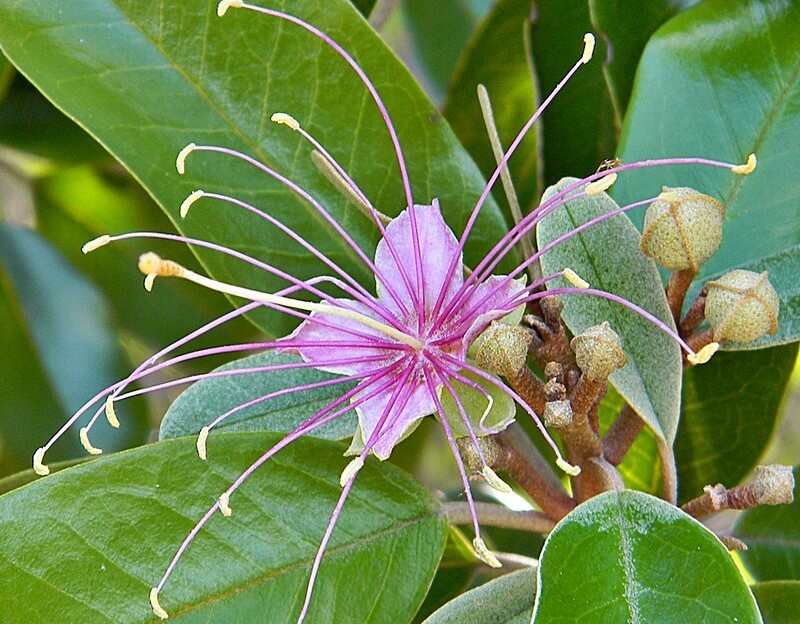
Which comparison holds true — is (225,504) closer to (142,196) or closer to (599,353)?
(599,353)

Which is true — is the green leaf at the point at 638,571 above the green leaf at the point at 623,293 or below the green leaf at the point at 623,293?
below

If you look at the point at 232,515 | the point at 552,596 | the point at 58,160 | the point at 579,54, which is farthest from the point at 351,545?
the point at 58,160

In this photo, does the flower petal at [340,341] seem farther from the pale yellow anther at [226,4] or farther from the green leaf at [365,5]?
the green leaf at [365,5]

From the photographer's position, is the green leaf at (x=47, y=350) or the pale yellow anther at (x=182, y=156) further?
the green leaf at (x=47, y=350)

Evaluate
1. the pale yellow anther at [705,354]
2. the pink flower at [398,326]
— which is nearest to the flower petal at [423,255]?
the pink flower at [398,326]

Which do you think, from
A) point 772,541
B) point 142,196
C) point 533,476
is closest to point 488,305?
point 533,476

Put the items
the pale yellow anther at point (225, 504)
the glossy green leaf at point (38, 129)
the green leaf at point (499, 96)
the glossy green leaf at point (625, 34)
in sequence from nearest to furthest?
1. the pale yellow anther at point (225, 504)
2. the glossy green leaf at point (625, 34)
3. the green leaf at point (499, 96)
4. the glossy green leaf at point (38, 129)
